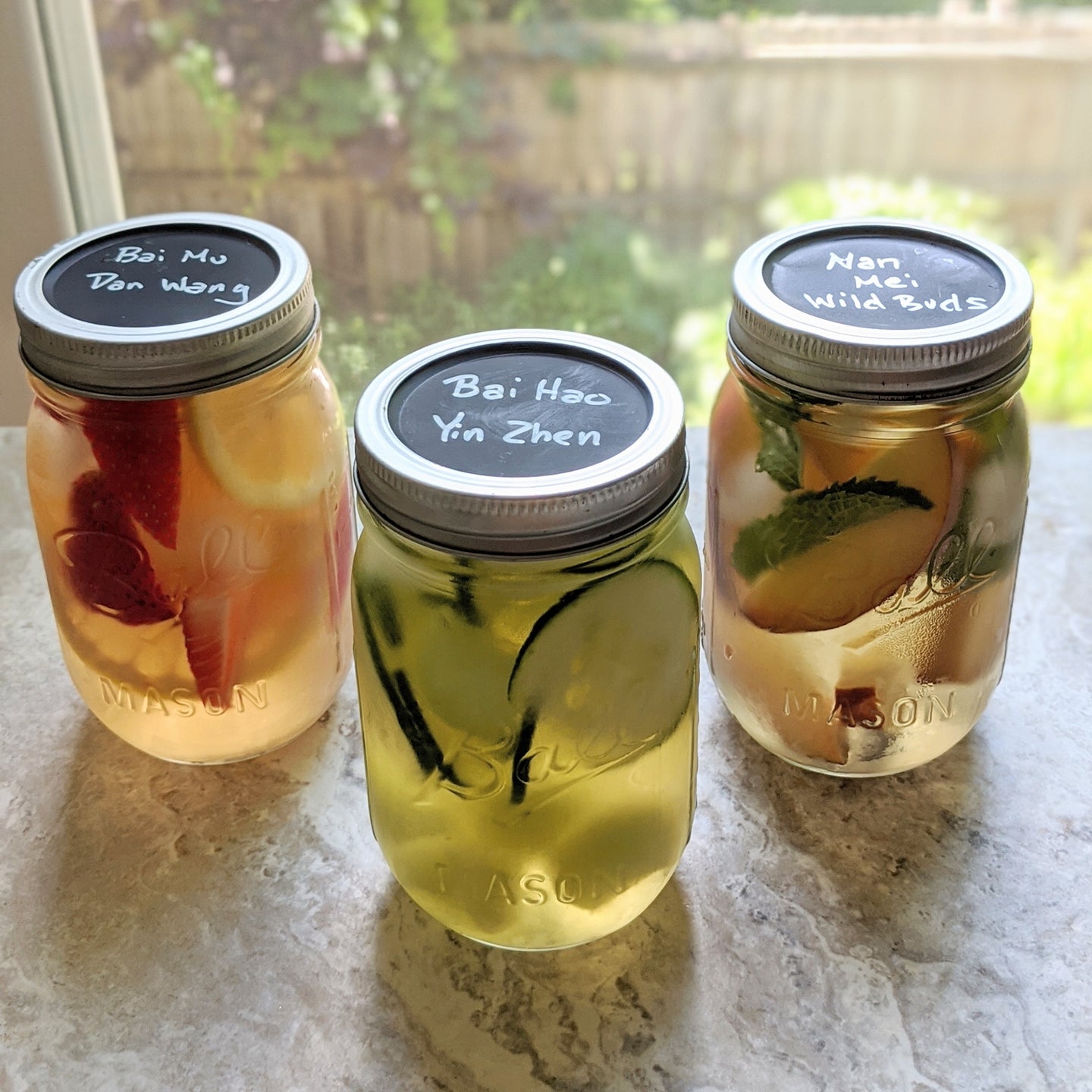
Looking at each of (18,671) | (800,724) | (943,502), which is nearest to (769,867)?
(800,724)

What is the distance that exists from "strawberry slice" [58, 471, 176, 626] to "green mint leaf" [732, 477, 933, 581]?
29cm

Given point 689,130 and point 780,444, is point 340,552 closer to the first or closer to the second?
point 780,444

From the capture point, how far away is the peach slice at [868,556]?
628mm

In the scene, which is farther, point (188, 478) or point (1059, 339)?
point (1059, 339)

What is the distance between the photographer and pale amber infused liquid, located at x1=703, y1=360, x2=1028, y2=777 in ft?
2.07

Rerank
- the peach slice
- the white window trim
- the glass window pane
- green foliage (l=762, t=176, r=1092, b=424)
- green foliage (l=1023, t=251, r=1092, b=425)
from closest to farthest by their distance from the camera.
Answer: the peach slice, the white window trim, the glass window pane, green foliage (l=762, t=176, r=1092, b=424), green foliage (l=1023, t=251, r=1092, b=425)

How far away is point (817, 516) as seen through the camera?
646 mm

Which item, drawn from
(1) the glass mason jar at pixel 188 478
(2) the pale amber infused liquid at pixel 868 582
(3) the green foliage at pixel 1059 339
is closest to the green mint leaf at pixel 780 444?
(2) the pale amber infused liquid at pixel 868 582

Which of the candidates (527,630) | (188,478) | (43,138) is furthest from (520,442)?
(43,138)

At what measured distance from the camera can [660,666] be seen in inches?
23.1

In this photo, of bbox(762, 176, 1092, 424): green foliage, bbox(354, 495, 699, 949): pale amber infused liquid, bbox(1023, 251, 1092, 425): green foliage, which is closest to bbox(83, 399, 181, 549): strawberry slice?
bbox(354, 495, 699, 949): pale amber infused liquid

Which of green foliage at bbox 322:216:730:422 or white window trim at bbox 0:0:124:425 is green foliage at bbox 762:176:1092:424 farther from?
white window trim at bbox 0:0:124:425

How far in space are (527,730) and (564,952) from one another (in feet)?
0.46

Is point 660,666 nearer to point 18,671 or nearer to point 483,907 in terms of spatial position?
point 483,907
